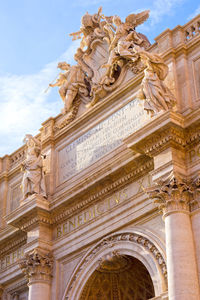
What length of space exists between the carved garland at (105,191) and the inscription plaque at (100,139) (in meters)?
1.23

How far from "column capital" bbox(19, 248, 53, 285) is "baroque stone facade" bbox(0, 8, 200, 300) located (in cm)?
3

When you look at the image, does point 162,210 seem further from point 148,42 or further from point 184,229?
point 148,42

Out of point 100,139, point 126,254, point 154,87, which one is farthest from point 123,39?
point 126,254

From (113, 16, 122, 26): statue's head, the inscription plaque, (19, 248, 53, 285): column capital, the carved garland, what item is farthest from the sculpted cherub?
(19, 248, 53, 285): column capital

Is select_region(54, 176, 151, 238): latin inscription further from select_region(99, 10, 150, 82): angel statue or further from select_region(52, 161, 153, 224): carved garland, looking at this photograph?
select_region(99, 10, 150, 82): angel statue

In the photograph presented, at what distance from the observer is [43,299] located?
1794cm

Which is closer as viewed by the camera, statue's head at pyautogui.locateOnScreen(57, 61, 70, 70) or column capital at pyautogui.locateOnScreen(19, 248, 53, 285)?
column capital at pyautogui.locateOnScreen(19, 248, 53, 285)

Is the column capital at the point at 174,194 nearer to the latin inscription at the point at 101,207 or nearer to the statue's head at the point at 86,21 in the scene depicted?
the latin inscription at the point at 101,207

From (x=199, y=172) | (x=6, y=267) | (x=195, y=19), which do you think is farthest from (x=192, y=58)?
(x=6, y=267)

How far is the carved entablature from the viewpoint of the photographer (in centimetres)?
1694

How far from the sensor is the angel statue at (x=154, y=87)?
1642 centimetres

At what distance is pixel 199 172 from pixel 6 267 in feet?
26.6

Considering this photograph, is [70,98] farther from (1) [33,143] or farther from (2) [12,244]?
(2) [12,244]

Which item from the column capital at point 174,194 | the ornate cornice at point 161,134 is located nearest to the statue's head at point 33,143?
the ornate cornice at point 161,134
